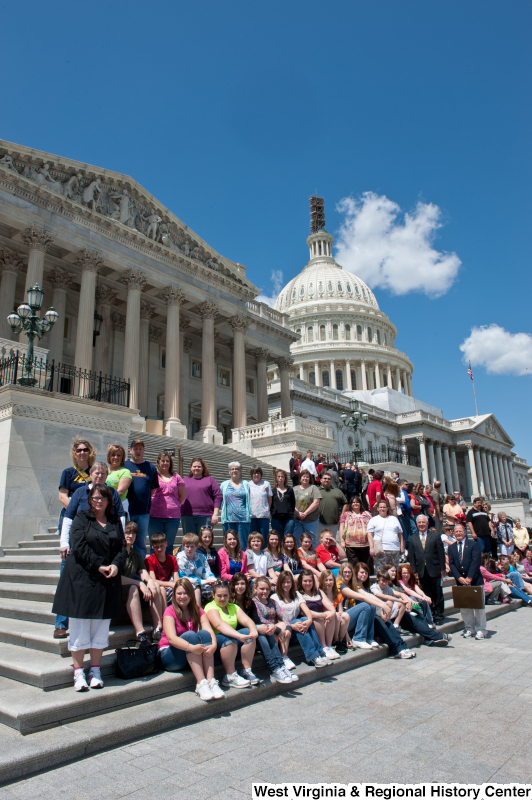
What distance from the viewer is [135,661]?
20.4ft

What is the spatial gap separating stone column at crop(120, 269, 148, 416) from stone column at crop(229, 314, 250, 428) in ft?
23.5

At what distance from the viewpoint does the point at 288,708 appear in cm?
614

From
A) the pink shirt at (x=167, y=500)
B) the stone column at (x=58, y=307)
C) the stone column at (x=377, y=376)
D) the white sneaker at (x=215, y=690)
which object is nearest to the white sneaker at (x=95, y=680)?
the white sneaker at (x=215, y=690)

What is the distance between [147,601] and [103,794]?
9.05 ft

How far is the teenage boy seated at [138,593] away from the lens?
6738mm

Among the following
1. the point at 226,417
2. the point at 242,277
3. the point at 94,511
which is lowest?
the point at 94,511

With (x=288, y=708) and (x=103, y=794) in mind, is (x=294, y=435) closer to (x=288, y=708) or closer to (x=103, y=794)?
(x=288, y=708)

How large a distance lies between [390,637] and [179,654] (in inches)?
152

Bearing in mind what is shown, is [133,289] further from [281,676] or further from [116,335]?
[281,676]

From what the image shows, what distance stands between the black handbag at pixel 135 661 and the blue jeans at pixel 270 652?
1370 mm

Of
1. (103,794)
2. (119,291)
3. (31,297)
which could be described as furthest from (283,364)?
(103,794)

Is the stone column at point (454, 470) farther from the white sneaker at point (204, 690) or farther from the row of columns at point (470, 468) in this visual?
the white sneaker at point (204, 690)

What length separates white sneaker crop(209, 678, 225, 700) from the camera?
19.6ft

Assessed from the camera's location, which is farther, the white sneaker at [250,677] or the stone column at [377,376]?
the stone column at [377,376]
